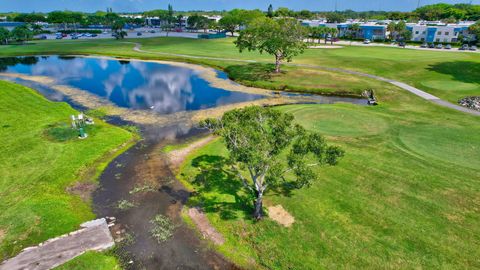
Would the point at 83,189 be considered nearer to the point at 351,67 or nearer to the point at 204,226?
the point at 204,226

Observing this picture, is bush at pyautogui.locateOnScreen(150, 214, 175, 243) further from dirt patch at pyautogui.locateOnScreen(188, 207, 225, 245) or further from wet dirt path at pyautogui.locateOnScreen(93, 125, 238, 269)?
dirt patch at pyautogui.locateOnScreen(188, 207, 225, 245)

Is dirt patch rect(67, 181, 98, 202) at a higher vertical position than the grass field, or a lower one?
lower

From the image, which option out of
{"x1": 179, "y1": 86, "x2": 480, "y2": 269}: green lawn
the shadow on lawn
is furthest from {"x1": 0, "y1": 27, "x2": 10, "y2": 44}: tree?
the shadow on lawn

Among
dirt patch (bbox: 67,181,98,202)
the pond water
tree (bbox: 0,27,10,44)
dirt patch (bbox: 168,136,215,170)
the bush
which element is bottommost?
the bush

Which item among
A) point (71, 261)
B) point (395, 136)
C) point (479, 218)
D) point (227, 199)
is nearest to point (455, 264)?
point (479, 218)

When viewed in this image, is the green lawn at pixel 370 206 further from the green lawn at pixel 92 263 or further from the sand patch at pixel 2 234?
the sand patch at pixel 2 234

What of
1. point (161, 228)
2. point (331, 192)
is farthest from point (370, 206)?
point (161, 228)
